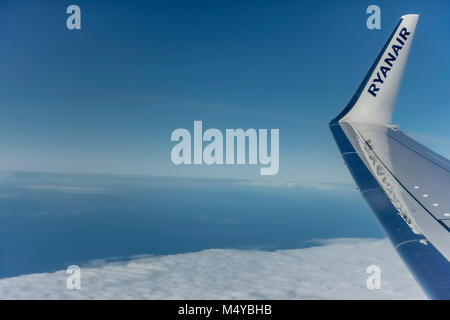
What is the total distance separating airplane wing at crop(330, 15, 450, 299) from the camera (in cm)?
117

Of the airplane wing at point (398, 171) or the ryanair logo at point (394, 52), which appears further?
the ryanair logo at point (394, 52)

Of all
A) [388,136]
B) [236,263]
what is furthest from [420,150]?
[236,263]

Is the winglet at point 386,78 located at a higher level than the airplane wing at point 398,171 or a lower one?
higher

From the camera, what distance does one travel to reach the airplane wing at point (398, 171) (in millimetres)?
1174

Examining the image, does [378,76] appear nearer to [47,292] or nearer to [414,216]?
[414,216]

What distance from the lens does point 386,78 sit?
3285 millimetres

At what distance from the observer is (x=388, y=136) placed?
132 inches

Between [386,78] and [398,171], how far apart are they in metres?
1.51

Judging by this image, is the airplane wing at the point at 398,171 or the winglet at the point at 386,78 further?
the winglet at the point at 386,78

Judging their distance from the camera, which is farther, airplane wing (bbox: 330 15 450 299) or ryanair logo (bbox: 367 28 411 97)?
ryanair logo (bbox: 367 28 411 97)

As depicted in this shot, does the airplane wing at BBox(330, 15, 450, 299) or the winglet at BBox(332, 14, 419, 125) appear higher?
the winglet at BBox(332, 14, 419, 125)

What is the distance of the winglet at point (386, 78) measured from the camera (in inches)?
126

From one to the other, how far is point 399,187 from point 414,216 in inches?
19.0

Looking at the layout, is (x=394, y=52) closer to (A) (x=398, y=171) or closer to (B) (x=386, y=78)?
(B) (x=386, y=78)
